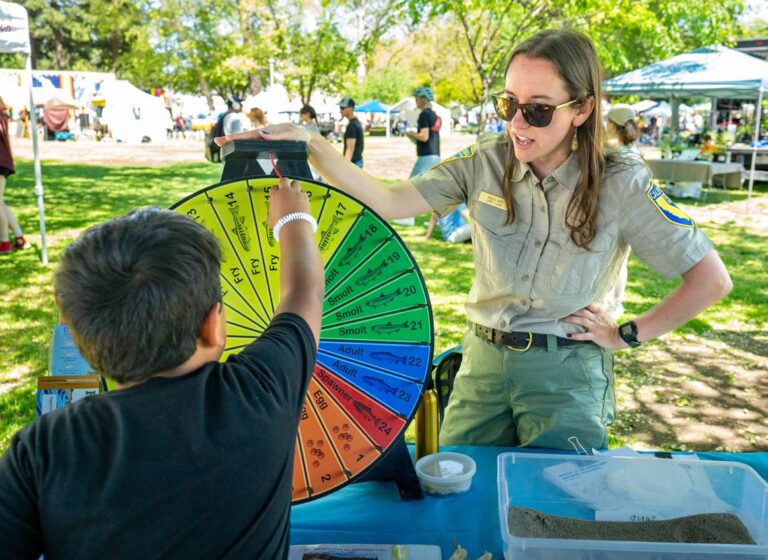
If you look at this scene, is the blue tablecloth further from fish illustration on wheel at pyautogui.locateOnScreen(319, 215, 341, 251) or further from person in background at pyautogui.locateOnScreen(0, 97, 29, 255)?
person in background at pyautogui.locateOnScreen(0, 97, 29, 255)

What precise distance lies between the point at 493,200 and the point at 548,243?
187 mm

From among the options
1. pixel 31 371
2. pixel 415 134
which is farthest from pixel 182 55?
pixel 31 371

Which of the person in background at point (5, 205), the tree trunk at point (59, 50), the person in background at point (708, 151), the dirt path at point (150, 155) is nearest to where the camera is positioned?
the person in background at point (5, 205)

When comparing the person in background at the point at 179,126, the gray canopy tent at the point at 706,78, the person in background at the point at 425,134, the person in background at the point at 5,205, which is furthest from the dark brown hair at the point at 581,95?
the person in background at the point at 179,126

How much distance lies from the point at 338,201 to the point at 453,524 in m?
0.80

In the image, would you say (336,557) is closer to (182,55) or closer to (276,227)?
(276,227)

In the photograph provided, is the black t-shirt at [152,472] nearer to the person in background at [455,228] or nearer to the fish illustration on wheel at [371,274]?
the fish illustration on wheel at [371,274]

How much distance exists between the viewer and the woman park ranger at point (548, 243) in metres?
1.68

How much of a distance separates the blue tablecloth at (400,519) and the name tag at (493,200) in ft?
2.33

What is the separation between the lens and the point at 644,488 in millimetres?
1600

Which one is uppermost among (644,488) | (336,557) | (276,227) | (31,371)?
(276,227)

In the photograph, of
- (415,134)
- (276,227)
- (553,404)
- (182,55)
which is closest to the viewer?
(276,227)

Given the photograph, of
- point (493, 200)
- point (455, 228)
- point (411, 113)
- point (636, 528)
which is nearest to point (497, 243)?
point (493, 200)

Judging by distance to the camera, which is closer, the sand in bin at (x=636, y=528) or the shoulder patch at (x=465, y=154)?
the sand in bin at (x=636, y=528)
